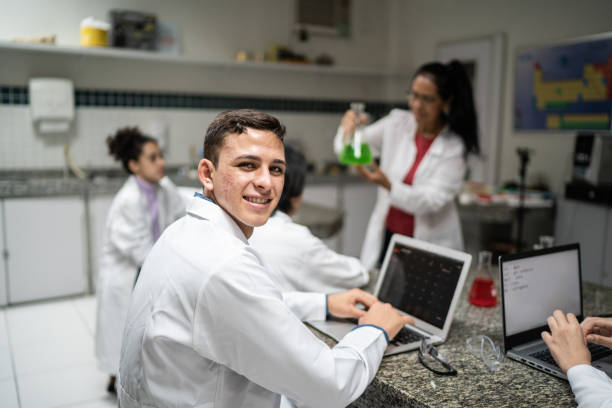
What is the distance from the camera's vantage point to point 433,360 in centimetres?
125

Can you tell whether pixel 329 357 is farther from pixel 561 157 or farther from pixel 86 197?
pixel 561 157

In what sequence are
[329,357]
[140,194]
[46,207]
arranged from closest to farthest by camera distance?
[329,357] < [140,194] < [46,207]

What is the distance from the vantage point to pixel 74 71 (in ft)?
13.3

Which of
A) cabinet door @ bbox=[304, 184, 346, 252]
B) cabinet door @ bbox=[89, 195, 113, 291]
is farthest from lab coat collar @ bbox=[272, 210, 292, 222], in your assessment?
cabinet door @ bbox=[304, 184, 346, 252]

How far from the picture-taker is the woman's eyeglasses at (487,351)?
3.98 feet

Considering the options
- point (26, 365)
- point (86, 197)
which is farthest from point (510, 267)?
point (86, 197)

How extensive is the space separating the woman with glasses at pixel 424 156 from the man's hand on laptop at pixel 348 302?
866mm

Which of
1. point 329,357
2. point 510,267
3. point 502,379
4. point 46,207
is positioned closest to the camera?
point 329,357

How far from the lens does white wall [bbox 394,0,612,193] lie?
12.4ft

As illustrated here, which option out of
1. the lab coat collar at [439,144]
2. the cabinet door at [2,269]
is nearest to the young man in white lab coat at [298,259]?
the lab coat collar at [439,144]

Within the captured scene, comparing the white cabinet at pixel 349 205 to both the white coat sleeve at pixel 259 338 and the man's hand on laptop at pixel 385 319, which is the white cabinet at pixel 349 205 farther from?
the white coat sleeve at pixel 259 338

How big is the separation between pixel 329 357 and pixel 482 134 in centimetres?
389

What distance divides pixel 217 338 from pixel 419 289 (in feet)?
2.41

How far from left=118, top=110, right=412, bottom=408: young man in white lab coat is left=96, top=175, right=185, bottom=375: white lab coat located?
60.6 inches
